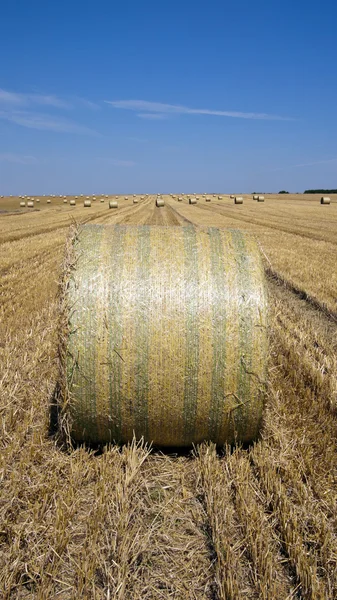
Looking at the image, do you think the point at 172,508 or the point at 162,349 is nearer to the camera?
the point at 172,508

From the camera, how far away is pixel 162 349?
3053 millimetres

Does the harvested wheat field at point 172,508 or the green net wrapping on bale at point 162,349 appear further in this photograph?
the green net wrapping on bale at point 162,349

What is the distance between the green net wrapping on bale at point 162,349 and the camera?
3059 millimetres

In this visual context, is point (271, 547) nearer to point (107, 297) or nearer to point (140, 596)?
point (140, 596)

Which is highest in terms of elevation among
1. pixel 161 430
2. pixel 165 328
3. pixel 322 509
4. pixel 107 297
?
pixel 107 297

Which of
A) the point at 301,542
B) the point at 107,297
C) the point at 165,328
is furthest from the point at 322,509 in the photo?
the point at 107,297

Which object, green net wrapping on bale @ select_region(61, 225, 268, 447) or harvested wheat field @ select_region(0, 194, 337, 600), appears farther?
green net wrapping on bale @ select_region(61, 225, 268, 447)

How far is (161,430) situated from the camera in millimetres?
3234

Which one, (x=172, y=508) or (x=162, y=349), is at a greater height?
(x=162, y=349)

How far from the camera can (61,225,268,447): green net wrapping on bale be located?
10.0 feet

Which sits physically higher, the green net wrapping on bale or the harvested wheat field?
the green net wrapping on bale

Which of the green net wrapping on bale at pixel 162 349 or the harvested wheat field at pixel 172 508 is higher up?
the green net wrapping on bale at pixel 162 349

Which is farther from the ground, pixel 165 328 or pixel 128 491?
pixel 165 328

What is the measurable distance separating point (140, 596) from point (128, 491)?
0.76 m
